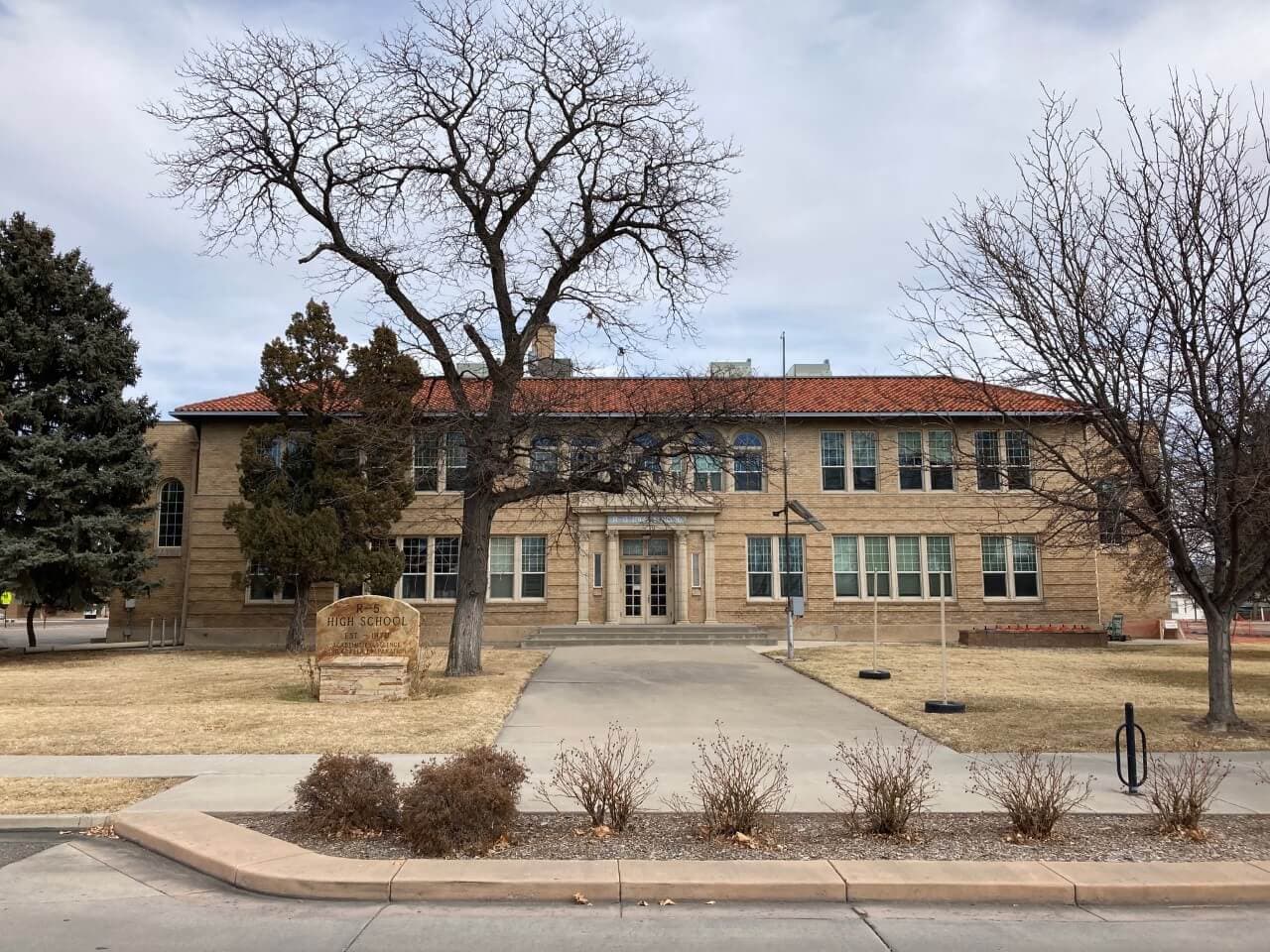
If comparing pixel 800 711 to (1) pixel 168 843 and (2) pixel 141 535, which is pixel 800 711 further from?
(2) pixel 141 535

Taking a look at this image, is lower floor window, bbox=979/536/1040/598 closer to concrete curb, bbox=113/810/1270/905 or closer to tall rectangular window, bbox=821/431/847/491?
tall rectangular window, bbox=821/431/847/491

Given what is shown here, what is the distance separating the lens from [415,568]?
31.2 metres

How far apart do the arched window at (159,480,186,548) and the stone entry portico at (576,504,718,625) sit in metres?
14.1

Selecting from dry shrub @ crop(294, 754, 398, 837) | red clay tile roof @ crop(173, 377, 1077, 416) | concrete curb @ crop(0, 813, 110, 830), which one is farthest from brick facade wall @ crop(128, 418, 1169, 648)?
dry shrub @ crop(294, 754, 398, 837)

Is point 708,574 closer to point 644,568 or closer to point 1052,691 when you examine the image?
point 644,568

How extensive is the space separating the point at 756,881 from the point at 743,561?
2520 cm

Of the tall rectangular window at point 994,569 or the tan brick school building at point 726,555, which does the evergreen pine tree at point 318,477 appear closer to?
the tan brick school building at point 726,555

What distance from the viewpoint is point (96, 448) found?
23859 millimetres

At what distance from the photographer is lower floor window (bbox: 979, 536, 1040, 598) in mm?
31547

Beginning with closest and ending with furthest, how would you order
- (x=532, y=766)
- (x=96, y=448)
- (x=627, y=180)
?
(x=532, y=766)
(x=627, y=180)
(x=96, y=448)

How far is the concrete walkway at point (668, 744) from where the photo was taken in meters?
8.64

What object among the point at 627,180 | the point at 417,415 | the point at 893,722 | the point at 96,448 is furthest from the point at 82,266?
the point at 893,722

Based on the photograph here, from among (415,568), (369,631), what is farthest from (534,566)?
(369,631)

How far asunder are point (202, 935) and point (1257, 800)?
9192 mm
